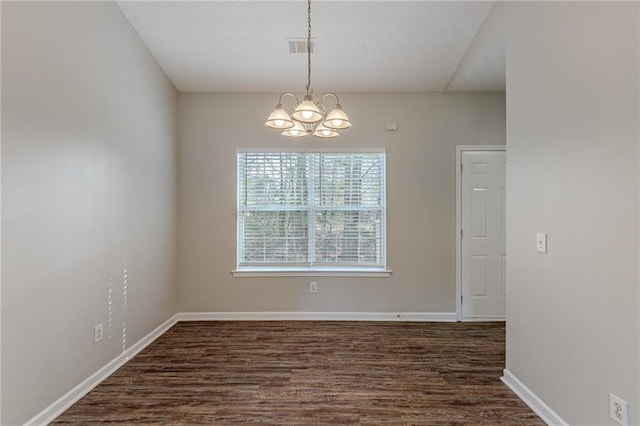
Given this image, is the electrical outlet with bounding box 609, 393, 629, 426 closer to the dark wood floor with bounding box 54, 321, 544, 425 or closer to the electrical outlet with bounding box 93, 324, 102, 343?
the dark wood floor with bounding box 54, 321, 544, 425

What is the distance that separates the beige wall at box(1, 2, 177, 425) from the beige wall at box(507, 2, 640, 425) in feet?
9.92

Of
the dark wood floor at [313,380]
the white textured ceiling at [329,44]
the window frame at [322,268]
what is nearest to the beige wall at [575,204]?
the dark wood floor at [313,380]

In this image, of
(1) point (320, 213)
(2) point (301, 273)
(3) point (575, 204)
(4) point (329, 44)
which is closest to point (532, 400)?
(3) point (575, 204)

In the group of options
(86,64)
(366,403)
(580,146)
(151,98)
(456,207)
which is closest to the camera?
(580,146)

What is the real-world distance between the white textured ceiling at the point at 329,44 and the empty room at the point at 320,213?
2 centimetres

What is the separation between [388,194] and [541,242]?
1913 millimetres

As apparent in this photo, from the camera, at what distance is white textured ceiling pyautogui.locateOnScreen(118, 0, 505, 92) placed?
8.41 ft

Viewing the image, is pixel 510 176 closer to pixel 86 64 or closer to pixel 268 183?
pixel 268 183

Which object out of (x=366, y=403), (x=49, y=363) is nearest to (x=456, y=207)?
(x=366, y=403)

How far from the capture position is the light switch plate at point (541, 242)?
6.21 feet

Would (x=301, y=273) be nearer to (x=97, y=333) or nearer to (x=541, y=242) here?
(x=97, y=333)

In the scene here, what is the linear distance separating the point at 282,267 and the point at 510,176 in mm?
2590

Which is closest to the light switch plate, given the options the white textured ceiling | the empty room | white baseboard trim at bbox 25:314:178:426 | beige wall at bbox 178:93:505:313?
the empty room

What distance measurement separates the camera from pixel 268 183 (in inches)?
149
